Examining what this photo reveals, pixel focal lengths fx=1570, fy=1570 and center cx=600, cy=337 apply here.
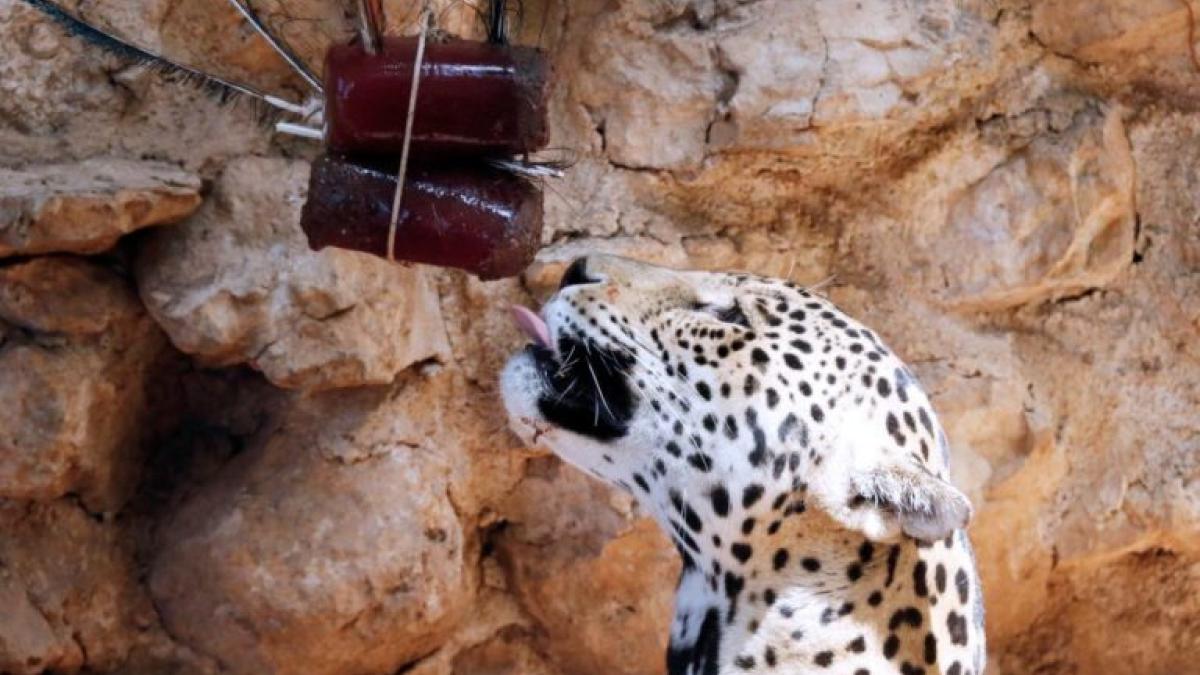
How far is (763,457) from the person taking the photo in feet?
8.58

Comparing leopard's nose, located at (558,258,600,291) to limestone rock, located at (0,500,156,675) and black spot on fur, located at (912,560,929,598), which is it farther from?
limestone rock, located at (0,500,156,675)

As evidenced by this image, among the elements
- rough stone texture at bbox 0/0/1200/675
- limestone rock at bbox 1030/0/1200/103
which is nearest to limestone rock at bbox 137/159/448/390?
rough stone texture at bbox 0/0/1200/675

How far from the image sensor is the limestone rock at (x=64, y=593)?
138 inches

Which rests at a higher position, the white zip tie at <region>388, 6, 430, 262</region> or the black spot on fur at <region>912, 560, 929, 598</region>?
the white zip tie at <region>388, 6, 430, 262</region>

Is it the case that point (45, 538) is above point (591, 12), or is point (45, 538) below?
below

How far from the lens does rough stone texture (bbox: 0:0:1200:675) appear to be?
11.2 feet

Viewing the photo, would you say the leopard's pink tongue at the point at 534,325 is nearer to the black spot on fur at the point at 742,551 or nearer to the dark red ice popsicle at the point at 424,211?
the dark red ice popsicle at the point at 424,211

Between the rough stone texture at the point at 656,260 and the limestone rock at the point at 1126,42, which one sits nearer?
the rough stone texture at the point at 656,260

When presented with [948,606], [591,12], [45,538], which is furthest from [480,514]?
[948,606]

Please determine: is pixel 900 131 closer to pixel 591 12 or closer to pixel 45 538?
pixel 591 12

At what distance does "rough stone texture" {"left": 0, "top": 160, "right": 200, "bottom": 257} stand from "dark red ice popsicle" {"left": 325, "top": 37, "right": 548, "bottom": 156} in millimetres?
803

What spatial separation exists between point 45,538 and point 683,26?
1903mm

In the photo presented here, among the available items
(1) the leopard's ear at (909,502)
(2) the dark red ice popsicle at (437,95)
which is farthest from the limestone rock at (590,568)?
(2) the dark red ice popsicle at (437,95)

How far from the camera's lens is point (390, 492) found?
12.1ft
